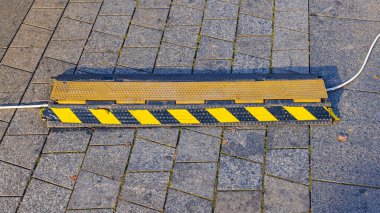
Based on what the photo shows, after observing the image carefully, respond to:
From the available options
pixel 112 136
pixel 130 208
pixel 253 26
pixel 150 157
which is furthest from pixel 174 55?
pixel 130 208

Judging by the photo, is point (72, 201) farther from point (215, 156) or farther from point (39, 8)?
point (39, 8)

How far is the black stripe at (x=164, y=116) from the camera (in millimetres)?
4637

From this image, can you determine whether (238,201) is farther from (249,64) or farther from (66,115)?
(66,115)

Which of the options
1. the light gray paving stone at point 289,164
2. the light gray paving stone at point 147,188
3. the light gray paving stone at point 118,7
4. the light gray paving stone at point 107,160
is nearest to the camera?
the light gray paving stone at point 147,188

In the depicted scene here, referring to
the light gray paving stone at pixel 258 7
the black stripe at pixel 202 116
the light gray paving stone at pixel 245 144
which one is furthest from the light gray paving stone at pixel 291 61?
the black stripe at pixel 202 116

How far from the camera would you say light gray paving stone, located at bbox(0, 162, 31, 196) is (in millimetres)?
4336

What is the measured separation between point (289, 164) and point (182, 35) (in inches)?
86.4

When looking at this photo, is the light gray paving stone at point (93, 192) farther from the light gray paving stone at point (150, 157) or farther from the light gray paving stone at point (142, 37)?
the light gray paving stone at point (142, 37)

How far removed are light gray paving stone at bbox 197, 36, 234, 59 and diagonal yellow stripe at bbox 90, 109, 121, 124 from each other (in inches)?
52.5

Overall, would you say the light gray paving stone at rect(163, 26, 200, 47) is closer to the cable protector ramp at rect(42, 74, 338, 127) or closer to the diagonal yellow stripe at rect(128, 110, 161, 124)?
the cable protector ramp at rect(42, 74, 338, 127)

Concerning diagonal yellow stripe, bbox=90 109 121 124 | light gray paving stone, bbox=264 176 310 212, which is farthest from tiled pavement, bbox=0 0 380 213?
diagonal yellow stripe, bbox=90 109 121 124

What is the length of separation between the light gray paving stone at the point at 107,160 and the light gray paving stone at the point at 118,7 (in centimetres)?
214

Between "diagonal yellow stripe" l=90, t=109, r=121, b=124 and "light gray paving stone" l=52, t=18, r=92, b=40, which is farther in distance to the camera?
"light gray paving stone" l=52, t=18, r=92, b=40

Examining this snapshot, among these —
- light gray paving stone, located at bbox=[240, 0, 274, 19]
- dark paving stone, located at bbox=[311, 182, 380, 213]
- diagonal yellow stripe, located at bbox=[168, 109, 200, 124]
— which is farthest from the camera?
light gray paving stone, located at bbox=[240, 0, 274, 19]
